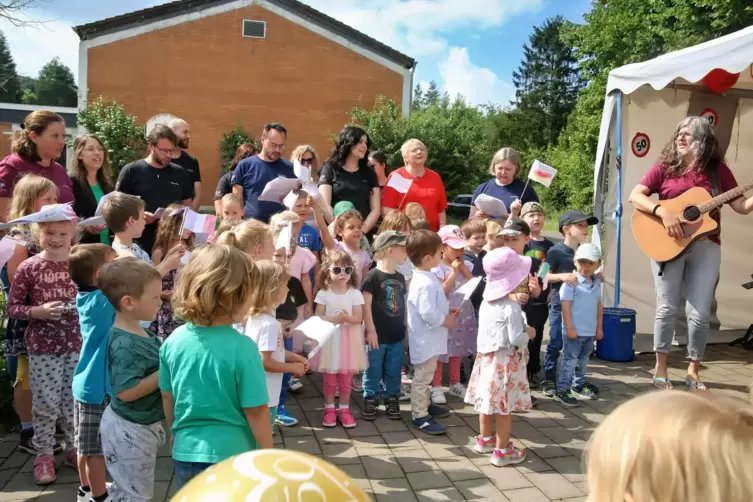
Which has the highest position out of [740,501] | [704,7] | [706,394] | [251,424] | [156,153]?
[704,7]

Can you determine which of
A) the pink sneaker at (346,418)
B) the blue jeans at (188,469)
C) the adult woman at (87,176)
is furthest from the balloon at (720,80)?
the blue jeans at (188,469)

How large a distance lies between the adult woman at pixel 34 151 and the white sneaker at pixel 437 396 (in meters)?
3.14

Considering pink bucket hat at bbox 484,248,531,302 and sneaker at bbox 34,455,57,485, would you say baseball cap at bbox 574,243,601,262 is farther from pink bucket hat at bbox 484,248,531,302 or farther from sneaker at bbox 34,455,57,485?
sneaker at bbox 34,455,57,485

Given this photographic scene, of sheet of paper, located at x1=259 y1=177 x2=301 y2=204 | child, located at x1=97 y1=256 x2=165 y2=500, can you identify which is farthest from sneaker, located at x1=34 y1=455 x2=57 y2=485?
sheet of paper, located at x1=259 y1=177 x2=301 y2=204

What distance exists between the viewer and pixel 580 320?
502 cm

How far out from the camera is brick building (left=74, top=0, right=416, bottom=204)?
888 inches

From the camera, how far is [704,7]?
22.0 m

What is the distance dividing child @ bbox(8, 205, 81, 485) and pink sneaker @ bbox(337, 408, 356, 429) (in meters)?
1.84

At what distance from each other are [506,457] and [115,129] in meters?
20.6

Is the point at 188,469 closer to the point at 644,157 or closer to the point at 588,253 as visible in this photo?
the point at 588,253

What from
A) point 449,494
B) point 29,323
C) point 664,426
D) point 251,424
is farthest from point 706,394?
point 29,323

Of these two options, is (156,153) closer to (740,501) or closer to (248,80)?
(740,501)

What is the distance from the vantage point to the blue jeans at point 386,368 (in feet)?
15.1

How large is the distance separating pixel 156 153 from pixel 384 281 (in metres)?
2.30
